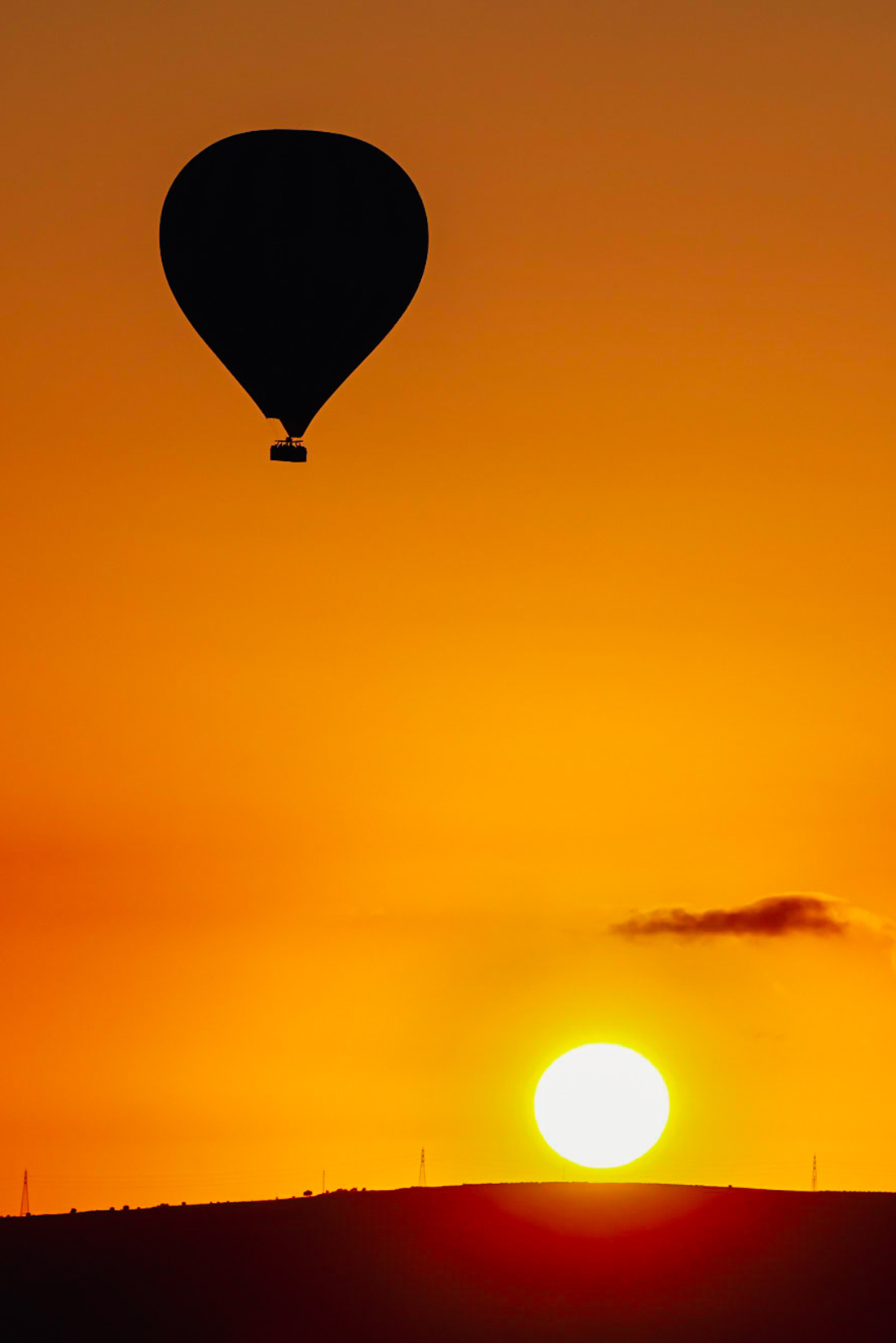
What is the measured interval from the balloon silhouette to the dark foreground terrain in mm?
15500

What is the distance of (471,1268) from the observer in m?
49.9

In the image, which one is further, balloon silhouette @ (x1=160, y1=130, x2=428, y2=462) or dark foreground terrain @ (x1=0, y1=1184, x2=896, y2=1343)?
dark foreground terrain @ (x1=0, y1=1184, x2=896, y2=1343)

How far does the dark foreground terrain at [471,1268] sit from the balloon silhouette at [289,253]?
15.5 m

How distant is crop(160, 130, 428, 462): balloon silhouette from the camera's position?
46062 millimetres

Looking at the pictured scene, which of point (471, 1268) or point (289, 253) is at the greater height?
point (289, 253)

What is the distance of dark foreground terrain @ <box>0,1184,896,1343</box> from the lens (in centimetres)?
4653

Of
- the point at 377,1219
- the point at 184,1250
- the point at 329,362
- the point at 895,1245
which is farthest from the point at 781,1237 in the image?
the point at 329,362

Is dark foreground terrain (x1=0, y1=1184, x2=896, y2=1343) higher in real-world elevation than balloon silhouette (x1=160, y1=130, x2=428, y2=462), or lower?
lower

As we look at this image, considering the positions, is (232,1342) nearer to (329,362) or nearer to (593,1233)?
(593,1233)

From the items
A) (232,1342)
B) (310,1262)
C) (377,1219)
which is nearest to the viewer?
(232,1342)

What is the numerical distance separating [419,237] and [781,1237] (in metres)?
20.1

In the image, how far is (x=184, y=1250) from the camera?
166ft

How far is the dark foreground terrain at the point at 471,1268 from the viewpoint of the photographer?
46531mm

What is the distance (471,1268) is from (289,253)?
18650 mm
